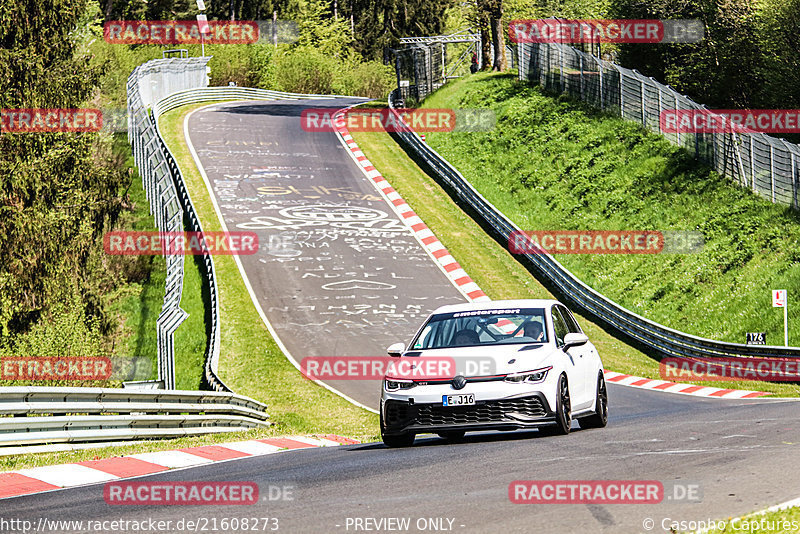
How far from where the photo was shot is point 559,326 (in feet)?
42.6

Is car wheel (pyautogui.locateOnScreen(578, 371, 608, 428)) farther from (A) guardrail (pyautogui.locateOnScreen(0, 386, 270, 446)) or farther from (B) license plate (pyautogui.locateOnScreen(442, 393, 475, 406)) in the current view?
(A) guardrail (pyautogui.locateOnScreen(0, 386, 270, 446))

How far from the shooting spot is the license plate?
11.4 metres

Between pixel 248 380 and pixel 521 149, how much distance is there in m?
26.3

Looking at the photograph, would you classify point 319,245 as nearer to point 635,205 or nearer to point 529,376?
point 635,205

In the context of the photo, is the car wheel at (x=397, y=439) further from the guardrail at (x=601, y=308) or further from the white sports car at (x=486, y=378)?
the guardrail at (x=601, y=308)

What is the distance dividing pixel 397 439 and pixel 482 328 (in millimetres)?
1720

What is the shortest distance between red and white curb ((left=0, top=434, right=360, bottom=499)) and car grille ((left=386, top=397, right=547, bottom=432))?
8.13ft

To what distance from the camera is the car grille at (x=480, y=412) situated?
37.5ft

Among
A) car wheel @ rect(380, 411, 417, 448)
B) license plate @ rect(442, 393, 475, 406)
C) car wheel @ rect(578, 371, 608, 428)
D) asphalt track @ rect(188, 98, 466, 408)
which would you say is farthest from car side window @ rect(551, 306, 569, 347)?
asphalt track @ rect(188, 98, 466, 408)

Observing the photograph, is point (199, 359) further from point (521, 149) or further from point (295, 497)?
point (521, 149)

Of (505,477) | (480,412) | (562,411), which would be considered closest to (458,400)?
(480,412)

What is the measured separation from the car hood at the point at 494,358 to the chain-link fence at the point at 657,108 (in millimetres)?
23621

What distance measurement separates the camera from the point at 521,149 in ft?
156

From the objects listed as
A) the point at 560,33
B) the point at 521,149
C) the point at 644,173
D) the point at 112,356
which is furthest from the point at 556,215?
the point at 560,33
